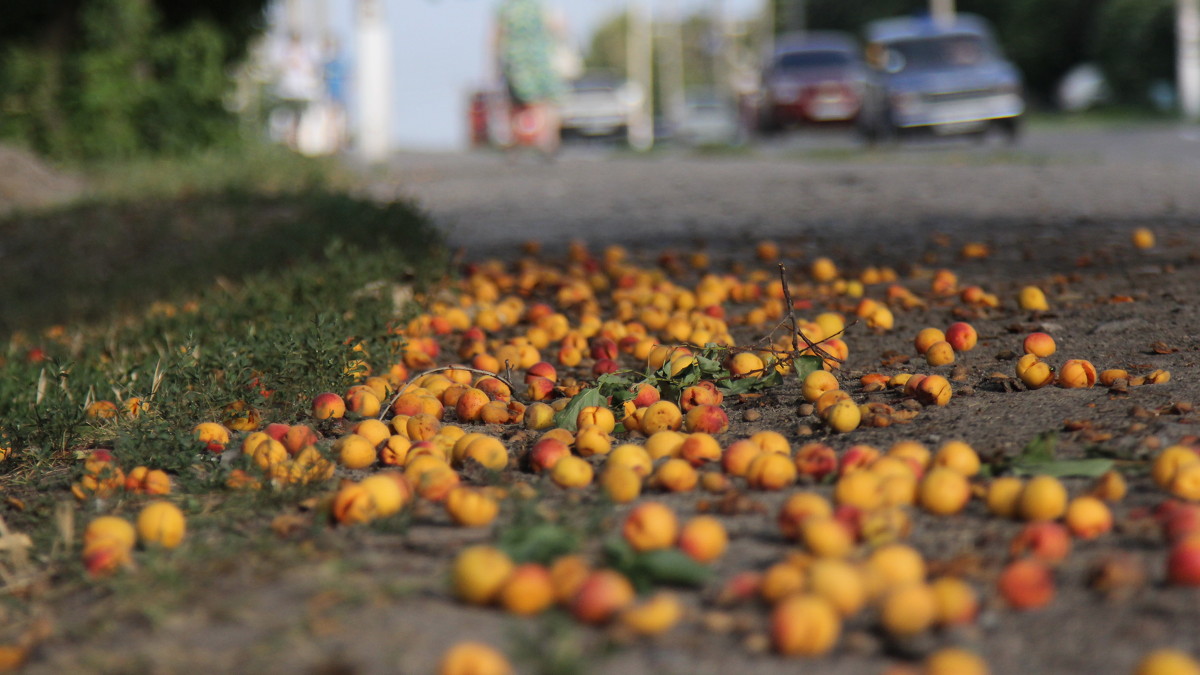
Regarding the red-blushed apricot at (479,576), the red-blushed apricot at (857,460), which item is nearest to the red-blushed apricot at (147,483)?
the red-blushed apricot at (479,576)

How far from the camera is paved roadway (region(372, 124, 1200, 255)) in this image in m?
7.22

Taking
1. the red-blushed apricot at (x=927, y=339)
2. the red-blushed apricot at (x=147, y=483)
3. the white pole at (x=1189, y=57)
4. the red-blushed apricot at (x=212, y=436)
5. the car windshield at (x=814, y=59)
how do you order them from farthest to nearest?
the white pole at (x=1189, y=57) < the car windshield at (x=814, y=59) < the red-blushed apricot at (x=927, y=339) < the red-blushed apricot at (x=212, y=436) < the red-blushed apricot at (x=147, y=483)

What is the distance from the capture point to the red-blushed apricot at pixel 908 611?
5.89ft

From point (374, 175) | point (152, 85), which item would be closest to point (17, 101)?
point (152, 85)

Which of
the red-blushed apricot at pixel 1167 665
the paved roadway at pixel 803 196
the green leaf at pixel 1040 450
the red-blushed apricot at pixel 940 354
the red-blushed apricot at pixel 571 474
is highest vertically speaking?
the red-blushed apricot at pixel 1167 665

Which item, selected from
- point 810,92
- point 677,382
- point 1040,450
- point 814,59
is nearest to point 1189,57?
point 814,59

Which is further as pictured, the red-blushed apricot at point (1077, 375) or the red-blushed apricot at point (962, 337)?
the red-blushed apricot at point (962, 337)

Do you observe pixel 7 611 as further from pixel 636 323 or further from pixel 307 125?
pixel 307 125

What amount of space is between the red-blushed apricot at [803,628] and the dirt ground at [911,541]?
1.1 inches

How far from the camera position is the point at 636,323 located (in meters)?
4.60

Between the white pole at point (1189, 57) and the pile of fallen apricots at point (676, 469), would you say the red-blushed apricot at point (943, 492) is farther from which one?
the white pole at point (1189, 57)

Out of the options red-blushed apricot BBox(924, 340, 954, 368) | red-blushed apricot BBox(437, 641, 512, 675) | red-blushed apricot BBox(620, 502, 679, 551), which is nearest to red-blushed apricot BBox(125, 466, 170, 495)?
red-blushed apricot BBox(620, 502, 679, 551)

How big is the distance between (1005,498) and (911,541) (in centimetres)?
21

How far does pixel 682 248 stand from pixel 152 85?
7.01 meters
